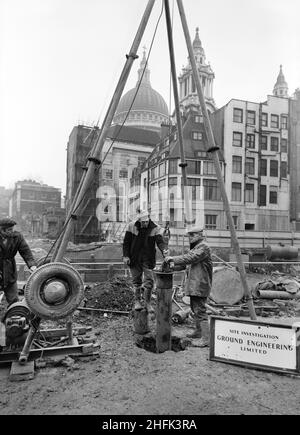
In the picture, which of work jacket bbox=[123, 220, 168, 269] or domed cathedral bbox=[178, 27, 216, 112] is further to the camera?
domed cathedral bbox=[178, 27, 216, 112]

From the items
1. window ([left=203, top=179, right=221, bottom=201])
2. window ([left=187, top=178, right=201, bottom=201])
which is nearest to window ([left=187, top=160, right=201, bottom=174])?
window ([left=187, top=178, right=201, bottom=201])

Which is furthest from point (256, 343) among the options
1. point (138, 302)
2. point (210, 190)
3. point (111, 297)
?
point (210, 190)

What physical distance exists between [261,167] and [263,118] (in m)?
7.18

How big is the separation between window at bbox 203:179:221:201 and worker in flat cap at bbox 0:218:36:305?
115 feet

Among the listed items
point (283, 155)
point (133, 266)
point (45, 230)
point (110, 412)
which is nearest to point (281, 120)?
point (283, 155)

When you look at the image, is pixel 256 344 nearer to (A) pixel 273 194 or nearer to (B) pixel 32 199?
(A) pixel 273 194

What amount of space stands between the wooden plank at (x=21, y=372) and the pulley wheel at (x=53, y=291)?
0.68 meters

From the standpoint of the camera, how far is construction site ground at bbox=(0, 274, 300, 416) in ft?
10.9

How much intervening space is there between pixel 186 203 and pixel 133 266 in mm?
2432

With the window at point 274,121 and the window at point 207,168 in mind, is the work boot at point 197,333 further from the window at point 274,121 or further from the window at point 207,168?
the window at point 274,121

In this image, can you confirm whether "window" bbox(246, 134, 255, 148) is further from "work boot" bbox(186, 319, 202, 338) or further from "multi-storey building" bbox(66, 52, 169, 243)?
"work boot" bbox(186, 319, 202, 338)

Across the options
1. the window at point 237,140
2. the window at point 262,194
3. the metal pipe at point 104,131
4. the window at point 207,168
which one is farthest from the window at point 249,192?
the metal pipe at point 104,131

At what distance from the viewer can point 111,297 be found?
8039mm

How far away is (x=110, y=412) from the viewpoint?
10.6ft
